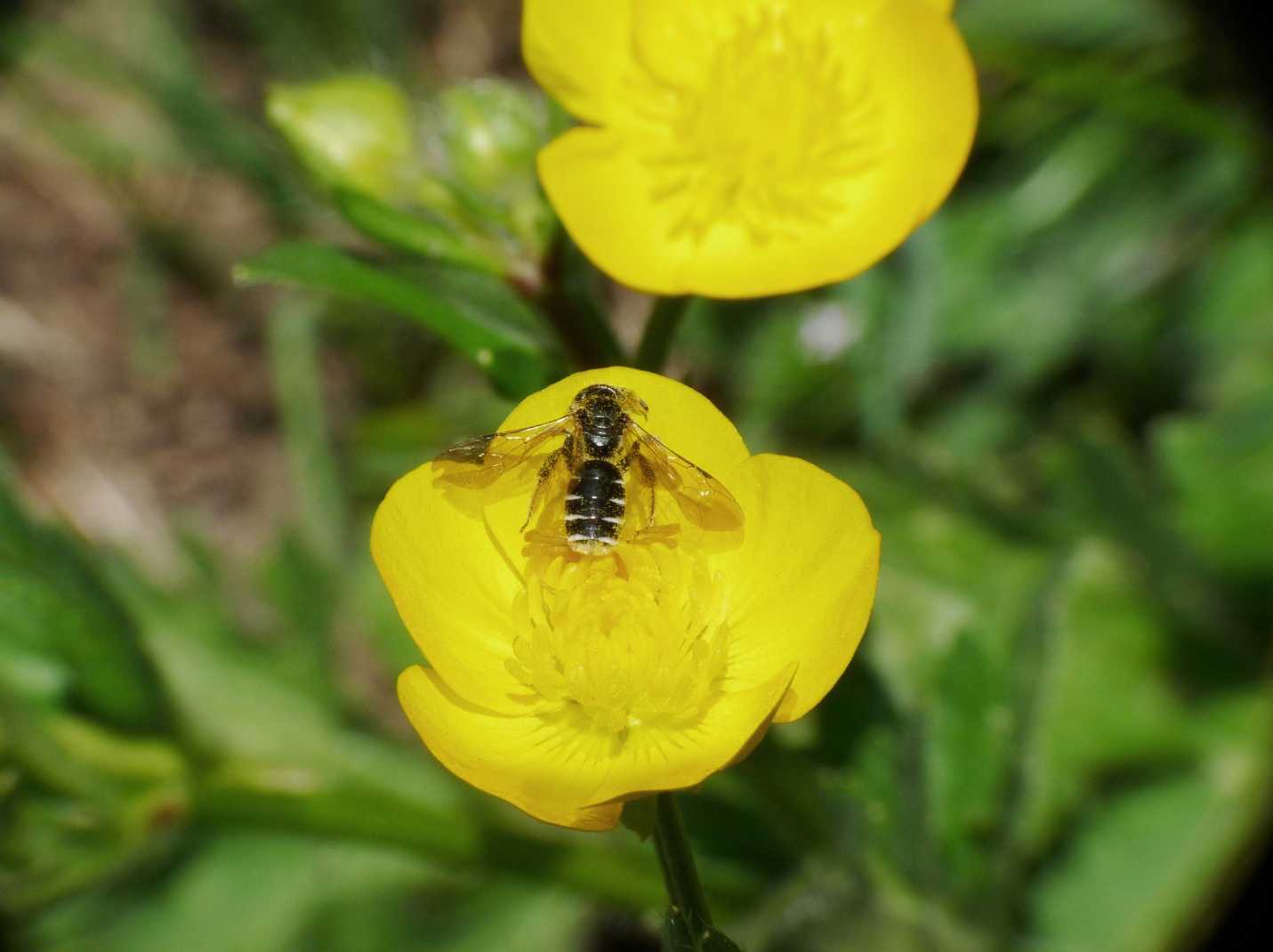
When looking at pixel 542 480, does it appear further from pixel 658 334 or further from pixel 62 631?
pixel 62 631

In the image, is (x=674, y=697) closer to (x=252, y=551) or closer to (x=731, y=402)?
(x=731, y=402)

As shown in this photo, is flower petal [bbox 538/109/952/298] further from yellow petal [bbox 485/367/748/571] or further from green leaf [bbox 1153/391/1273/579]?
green leaf [bbox 1153/391/1273/579]

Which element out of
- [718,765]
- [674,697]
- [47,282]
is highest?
[718,765]

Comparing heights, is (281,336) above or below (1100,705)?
below

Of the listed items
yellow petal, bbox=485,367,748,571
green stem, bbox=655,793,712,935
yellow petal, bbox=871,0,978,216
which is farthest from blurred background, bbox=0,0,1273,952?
green stem, bbox=655,793,712,935

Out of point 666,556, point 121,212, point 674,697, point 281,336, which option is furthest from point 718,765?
point 121,212

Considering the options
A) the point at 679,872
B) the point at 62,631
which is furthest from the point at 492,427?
the point at 679,872
